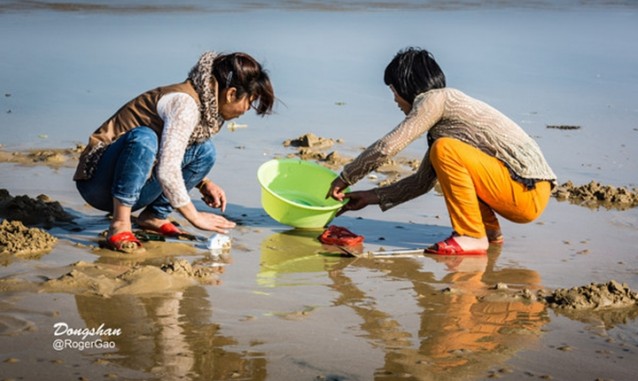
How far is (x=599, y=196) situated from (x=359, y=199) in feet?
5.63

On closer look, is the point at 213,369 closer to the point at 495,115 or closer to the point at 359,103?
the point at 495,115

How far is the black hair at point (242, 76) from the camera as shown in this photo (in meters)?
4.56

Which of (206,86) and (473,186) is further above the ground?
(206,86)

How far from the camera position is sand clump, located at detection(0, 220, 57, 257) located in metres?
4.47

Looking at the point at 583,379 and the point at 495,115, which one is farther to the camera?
the point at 495,115

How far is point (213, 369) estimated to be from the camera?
3.23m

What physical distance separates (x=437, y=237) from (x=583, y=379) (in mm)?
2102

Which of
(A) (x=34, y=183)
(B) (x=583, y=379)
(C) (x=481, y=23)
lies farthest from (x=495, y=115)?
(C) (x=481, y=23)

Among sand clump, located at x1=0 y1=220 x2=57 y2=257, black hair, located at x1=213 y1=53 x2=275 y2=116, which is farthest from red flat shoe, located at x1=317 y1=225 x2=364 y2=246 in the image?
sand clump, located at x1=0 y1=220 x2=57 y2=257

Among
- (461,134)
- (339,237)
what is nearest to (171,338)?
(339,237)

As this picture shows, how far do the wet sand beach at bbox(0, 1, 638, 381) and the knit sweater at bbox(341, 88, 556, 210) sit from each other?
43 centimetres

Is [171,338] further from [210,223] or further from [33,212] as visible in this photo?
[33,212]

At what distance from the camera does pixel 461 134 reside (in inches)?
A: 197

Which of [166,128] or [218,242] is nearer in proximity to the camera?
[166,128]
